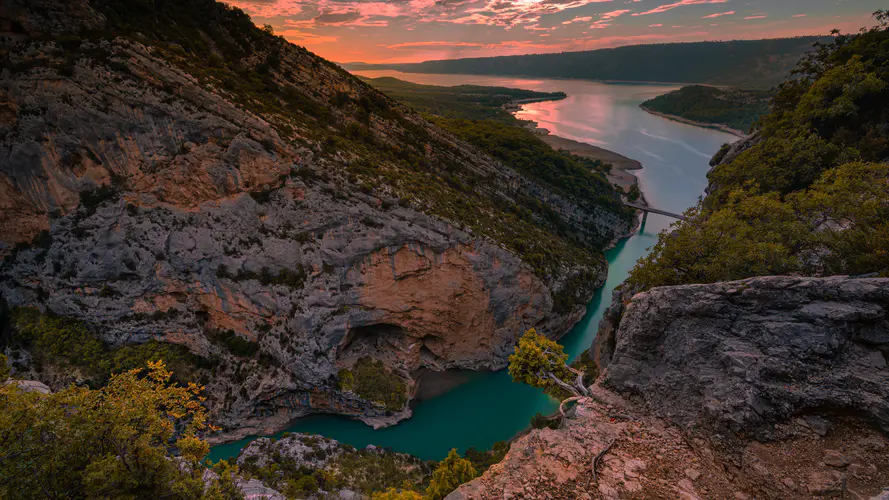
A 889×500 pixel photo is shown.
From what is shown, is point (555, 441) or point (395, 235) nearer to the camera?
point (555, 441)

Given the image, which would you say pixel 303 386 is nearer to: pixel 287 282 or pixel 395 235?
pixel 287 282

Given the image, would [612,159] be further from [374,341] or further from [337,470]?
[337,470]

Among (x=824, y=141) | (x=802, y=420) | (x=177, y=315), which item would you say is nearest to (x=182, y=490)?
(x=802, y=420)

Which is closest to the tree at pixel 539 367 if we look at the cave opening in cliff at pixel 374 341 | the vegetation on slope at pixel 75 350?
the cave opening in cliff at pixel 374 341

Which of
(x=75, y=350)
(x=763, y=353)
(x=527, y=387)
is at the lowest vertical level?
(x=527, y=387)

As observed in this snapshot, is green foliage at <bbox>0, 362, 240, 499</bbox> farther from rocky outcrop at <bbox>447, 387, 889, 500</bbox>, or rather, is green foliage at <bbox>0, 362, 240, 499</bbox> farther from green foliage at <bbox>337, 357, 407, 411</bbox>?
green foliage at <bbox>337, 357, 407, 411</bbox>

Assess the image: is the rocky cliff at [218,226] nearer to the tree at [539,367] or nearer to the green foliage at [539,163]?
the tree at [539,367]

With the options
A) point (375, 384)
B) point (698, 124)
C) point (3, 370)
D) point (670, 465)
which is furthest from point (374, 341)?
point (698, 124)
